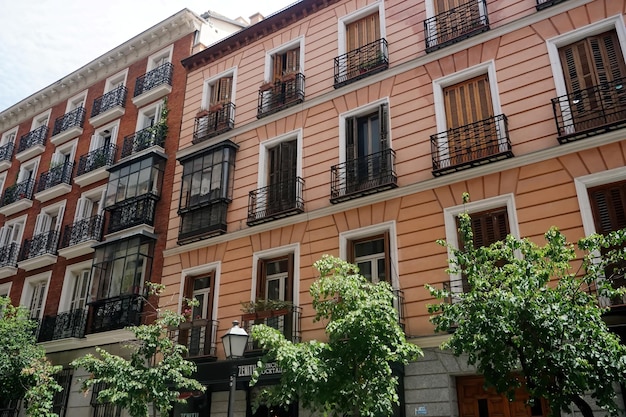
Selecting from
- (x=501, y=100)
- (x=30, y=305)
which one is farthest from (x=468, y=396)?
(x=30, y=305)

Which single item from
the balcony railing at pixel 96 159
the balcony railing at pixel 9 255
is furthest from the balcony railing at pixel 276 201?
the balcony railing at pixel 9 255

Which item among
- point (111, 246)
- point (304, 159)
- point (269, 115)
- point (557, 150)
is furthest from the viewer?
point (111, 246)

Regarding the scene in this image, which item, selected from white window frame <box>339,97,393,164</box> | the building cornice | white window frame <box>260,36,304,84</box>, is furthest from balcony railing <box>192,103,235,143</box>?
the building cornice

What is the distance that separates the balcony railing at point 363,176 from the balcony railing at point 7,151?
22.1 meters

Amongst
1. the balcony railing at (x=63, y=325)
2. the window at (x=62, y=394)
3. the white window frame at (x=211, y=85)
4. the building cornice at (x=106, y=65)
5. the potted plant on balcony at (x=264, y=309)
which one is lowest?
the window at (x=62, y=394)

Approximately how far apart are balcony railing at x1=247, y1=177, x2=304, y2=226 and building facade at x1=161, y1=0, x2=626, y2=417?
5 cm

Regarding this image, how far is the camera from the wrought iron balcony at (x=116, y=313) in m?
18.6

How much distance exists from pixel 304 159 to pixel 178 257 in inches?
222

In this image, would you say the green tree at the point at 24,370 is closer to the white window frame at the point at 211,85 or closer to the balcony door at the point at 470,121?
the white window frame at the point at 211,85

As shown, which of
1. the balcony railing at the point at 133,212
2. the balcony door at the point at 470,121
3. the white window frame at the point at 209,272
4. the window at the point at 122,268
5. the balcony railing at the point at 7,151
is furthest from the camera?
the balcony railing at the point at 7,151

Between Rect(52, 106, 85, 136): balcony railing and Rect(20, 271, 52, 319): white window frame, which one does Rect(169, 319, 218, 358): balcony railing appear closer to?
Rect(20, 271, 52, 319): white window frame

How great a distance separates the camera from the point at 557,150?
1212 centimetres

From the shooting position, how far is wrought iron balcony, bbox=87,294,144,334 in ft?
61.1

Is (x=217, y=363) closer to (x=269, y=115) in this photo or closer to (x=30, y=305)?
(x=269, y=115)
